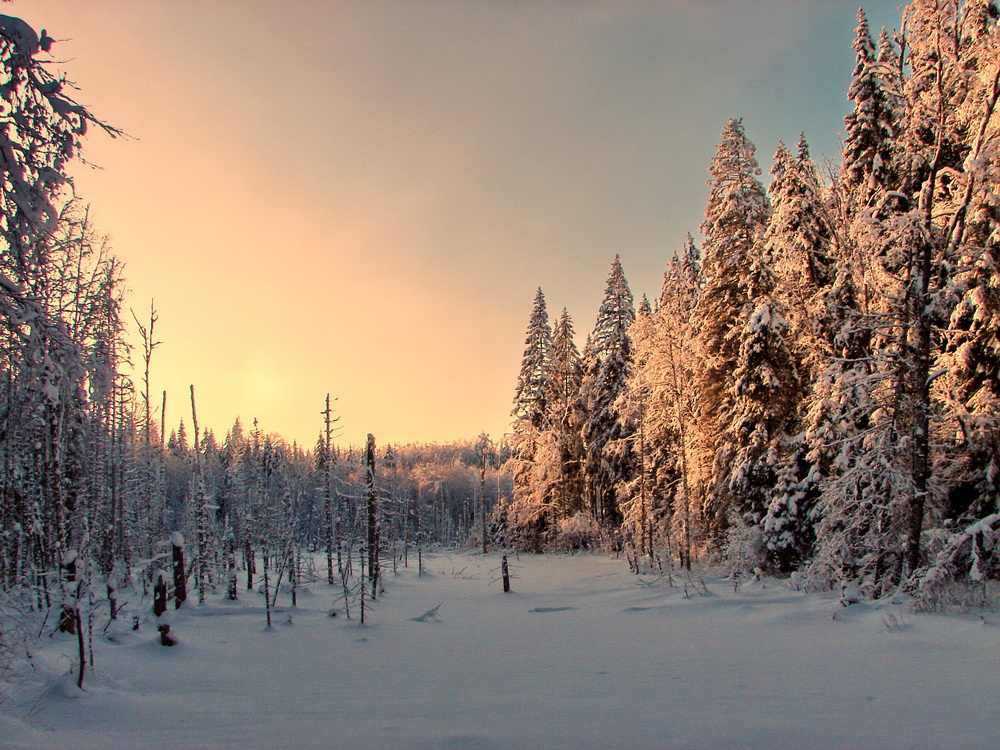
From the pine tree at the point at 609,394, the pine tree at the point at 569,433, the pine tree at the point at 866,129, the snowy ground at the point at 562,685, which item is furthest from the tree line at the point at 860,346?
the pine tree at the point at 569,433

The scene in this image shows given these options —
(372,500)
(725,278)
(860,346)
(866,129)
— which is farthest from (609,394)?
(866,129)

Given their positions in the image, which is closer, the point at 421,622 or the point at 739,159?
the point at 421,622

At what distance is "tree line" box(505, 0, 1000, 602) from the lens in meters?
13.3

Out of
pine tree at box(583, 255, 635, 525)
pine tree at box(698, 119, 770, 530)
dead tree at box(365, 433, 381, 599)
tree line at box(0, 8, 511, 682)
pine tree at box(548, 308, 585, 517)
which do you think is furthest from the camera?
pine tree at box(548, 308, 585, 517)

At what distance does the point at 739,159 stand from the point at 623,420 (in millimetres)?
13511

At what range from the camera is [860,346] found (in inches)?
666

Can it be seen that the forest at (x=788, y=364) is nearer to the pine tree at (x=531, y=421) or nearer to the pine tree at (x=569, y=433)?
the pine tree at (x=569, y=433)

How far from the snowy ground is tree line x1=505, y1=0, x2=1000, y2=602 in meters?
2.21

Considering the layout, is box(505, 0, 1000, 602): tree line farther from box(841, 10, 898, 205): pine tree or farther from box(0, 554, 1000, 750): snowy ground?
box(0, 554, 1000, 750): snowy ground

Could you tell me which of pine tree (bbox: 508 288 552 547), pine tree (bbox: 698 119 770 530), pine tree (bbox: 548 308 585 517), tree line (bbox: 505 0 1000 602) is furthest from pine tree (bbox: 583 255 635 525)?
pine tree (bbox: 698 119 770 530)

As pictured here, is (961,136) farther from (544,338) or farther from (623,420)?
(544,338)

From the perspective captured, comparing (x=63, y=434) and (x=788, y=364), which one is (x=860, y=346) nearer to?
(x=788, y=364)

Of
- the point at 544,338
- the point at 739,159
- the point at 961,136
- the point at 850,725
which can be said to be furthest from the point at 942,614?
the point at 544,338

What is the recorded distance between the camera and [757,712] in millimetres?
6863
